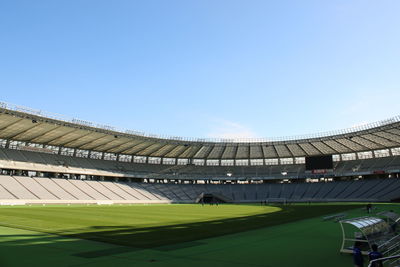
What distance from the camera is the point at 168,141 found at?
7662 centimetres

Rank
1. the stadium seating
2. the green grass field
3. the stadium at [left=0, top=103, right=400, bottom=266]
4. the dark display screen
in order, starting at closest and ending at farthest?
the green grass field < the stadium at [left=0, top=103, right=400, bottom=266] < the stadium seating < the dark display screen

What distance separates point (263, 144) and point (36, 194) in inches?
2175

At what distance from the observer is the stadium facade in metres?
61.5

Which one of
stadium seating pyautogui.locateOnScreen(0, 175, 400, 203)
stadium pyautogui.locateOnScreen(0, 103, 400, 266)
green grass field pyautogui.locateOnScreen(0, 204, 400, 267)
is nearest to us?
green grass field pyautogui.locateOnScreen(0, 204, 400, 267)

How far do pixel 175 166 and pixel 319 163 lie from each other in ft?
143

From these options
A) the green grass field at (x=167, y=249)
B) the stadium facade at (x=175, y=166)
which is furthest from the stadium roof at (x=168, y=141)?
the green grass field at (x=167, y=249)

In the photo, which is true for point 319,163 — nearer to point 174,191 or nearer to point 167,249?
point 174,191

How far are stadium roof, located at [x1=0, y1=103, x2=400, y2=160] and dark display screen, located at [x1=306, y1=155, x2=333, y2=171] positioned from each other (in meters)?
2.79

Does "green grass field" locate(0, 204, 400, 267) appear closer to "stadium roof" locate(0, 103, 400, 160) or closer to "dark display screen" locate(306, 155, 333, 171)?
"stadium roof" locate(0, 103, 400, 160)

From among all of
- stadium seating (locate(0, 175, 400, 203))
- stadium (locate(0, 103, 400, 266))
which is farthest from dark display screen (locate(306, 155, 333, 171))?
stadium seating (locate(0, 175, 400, 203))

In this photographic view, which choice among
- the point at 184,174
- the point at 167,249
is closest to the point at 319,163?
the point at 184,174

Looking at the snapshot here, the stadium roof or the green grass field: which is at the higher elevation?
the stadium roof

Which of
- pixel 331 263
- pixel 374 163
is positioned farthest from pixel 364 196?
pixel 331 263

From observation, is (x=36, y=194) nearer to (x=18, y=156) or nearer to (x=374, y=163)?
(x=18, y=156)
